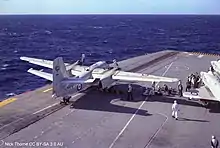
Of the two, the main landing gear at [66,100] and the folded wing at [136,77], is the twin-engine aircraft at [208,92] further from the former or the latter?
the main landing gear at [66,100]

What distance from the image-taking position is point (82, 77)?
1467 inches

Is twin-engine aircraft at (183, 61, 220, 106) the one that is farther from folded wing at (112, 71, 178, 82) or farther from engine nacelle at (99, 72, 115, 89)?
engine nacelle at (99, 72, 115, 89)

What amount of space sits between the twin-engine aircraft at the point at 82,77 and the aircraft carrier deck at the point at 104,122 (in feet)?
5.49

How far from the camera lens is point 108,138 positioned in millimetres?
25594

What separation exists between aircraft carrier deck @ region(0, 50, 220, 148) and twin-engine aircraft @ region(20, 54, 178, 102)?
1.67 meters

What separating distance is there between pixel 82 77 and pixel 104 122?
9.38m

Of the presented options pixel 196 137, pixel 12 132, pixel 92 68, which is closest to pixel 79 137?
pixel 12 132

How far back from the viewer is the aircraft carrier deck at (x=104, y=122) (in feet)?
81.7

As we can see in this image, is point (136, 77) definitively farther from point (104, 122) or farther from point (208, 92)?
point (104, 122)

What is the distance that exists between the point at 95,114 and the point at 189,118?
9345 mm

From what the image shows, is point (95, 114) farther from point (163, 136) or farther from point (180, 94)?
point (180, 94)

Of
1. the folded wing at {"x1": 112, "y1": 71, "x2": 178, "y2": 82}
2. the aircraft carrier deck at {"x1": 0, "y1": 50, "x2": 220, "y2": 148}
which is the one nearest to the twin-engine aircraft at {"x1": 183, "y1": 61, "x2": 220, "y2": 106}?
the aircraft carrier deck at {"x1": 0, "y1": 50, "x2": 220, "y2": 148}

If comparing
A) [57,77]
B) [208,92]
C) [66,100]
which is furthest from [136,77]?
[57,77]

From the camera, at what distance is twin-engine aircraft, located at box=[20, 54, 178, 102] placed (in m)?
32.5
